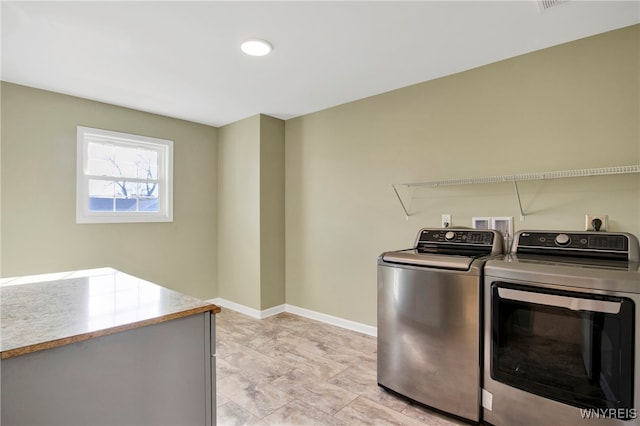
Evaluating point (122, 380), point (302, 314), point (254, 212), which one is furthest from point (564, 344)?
point (254, 212)

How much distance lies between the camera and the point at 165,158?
3.96 meters

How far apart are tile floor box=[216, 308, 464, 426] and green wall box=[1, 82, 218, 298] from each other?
3.71 ft

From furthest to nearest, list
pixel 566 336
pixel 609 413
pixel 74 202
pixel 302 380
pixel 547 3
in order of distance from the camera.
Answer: pixel 74 202 < pixel 302 380 < pixel 547 3 < pixel 566 336 < pixel 609 413

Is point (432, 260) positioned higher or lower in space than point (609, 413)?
higher

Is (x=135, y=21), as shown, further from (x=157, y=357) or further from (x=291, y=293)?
(x=291, y=293)

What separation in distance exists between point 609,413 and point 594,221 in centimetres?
111

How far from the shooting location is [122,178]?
3.65 m

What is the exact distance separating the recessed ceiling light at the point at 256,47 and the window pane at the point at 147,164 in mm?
2131

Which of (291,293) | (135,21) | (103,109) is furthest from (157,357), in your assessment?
(103,109)

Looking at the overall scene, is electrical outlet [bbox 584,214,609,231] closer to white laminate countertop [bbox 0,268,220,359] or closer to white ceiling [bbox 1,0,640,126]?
white ceiling [bbox 1,0,640,126]

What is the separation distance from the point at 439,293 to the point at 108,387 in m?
1.65

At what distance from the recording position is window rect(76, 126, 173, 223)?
3367mm

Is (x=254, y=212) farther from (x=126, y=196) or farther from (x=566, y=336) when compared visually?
(x=566, y=336)

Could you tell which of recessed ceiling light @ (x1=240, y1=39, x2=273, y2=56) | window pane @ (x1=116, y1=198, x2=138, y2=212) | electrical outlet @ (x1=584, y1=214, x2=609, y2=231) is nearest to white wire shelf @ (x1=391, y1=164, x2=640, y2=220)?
electrical outlet @ (x1=584, y1=214, x2=609, y2=231)
